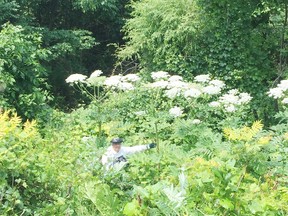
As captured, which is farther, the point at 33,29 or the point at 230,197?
the point at 33,29

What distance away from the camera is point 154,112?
21.6 ft

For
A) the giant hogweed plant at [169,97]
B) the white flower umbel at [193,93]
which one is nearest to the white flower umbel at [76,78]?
the giant hogweed plant at [169,97]

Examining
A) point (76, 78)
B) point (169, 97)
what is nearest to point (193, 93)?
point (169, 97)

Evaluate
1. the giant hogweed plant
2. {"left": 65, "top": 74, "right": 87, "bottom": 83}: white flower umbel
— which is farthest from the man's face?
{"left": 65, "top": 74, "right": 87, "bottom": 83}: white flower umbel

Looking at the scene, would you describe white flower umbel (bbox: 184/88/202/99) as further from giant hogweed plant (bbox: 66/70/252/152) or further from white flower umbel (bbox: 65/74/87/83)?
white flower umbel (bbox: 65/74/87/83)

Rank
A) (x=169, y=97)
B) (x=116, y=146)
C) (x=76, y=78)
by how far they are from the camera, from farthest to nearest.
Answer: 1. (x=169, y=97)
2. (x=76, y=78)
3. (x=116, y=146)

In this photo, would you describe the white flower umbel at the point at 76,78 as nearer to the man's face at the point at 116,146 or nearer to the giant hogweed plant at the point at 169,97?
the giant hogweed plant at the point at 169,97

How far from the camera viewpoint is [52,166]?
12.7 ft

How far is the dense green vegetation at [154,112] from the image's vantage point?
294 centimetres

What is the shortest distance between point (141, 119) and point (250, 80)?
3282 millimetres

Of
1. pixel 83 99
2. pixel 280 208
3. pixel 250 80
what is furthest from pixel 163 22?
pixel 280 208

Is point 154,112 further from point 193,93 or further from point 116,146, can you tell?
point 193,93

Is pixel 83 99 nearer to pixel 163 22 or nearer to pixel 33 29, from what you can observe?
pixel 33 29

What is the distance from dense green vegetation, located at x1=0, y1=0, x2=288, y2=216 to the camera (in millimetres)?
2939
